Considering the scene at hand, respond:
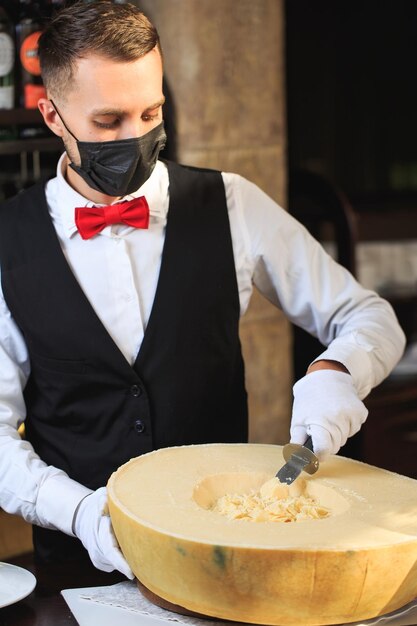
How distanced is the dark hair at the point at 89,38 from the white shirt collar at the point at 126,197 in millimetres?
211

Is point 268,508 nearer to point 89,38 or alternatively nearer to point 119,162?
point 119,162

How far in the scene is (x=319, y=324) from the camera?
7.21ft

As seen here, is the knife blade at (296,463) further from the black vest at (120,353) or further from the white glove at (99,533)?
the black vest at (120,353)

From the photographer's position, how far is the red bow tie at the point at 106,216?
206cm

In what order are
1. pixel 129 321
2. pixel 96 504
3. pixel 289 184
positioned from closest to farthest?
pixel 96 504 → pixel 129 321 → pixel 289 184

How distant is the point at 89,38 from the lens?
1.91m

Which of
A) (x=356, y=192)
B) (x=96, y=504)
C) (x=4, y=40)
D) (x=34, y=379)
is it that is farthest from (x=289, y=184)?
(x=96, y=504)

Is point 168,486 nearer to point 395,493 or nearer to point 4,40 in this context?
point 395,493

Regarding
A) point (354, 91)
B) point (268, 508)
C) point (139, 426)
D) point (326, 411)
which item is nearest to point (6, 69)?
point (139, 426)

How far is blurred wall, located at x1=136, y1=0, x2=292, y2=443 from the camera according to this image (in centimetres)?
323

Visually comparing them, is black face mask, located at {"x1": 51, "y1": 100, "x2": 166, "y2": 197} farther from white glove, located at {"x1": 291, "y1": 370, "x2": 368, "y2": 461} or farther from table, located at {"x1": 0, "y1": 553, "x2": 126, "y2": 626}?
table, located at {"x1": 0, "y1": 553, "x2": 126, "y2": 626}

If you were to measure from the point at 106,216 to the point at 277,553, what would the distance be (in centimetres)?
96

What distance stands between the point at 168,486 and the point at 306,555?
290mm

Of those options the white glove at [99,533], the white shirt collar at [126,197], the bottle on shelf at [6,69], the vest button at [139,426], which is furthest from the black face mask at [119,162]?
the bottle on shelf at [6,69]
